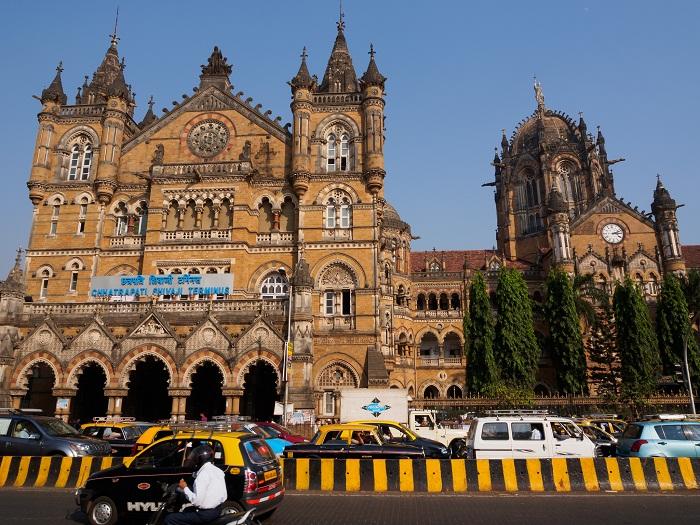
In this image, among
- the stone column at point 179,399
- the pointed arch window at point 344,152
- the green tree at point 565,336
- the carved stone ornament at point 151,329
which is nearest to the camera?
the stone column at point 179,399

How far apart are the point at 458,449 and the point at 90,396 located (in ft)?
79.4

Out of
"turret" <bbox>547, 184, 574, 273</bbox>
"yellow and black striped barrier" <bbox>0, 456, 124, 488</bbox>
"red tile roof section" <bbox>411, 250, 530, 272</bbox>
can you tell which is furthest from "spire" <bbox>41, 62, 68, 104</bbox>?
"turret" <bbox>547, 184, 574, 273</bbox>

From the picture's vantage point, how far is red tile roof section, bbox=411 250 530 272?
193ft

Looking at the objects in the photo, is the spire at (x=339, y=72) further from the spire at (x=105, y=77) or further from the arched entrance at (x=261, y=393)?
the arched entrance at (x=261, y=393)

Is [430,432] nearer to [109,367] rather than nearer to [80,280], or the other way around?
[109,367]

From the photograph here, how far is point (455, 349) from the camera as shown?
53.5 m

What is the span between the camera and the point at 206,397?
106 ft

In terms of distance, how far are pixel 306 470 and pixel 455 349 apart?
42.0 metres

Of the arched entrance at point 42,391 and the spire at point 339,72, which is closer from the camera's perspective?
the arched entrance at point 42,391


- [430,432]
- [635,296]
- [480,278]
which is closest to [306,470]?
[430,432]

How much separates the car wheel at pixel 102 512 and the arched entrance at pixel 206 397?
22515 millimetres

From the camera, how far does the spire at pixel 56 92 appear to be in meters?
→ 37.9

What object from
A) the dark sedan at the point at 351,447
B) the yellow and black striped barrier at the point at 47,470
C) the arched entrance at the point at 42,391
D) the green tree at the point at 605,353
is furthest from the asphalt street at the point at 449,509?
the green tree at the point at 605,353

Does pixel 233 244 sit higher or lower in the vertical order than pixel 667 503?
higher
